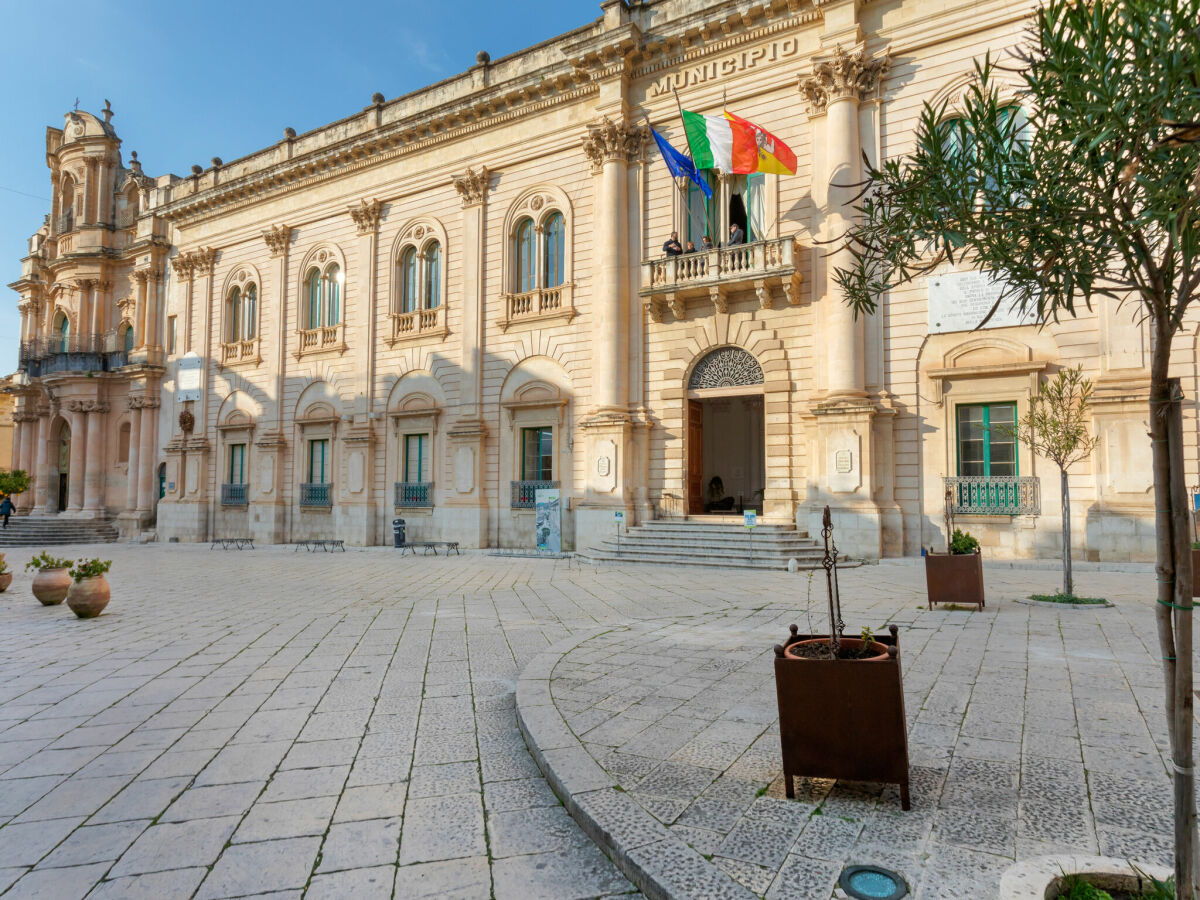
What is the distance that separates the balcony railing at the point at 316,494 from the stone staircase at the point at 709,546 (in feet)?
32.9

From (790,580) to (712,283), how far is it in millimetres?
7308

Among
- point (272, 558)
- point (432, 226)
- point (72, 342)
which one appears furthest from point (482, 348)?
point (72, 342)

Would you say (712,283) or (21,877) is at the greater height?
(712,283)

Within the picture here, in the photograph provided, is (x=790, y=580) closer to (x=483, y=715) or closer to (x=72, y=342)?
(x=483, y=715)

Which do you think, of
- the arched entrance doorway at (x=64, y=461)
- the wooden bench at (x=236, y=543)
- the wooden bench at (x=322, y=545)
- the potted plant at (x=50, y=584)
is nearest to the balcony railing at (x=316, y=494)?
the wooden bench at (x=322, y=545)

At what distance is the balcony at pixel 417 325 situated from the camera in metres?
20.2

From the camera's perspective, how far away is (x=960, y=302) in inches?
546

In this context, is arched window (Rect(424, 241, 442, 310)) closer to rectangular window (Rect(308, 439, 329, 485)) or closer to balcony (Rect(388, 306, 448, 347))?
balcony (Rect(388, 306, 448, 347))

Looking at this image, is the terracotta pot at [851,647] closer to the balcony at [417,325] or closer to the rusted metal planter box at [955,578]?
the rusted metal planter box at [955,578]

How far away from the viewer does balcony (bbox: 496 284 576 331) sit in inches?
715

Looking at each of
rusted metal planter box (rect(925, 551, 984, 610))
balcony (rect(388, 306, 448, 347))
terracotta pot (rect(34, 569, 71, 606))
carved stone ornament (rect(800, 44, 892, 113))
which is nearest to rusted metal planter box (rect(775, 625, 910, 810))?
rusted metal planter box (rect(925, 551, 984, 610))

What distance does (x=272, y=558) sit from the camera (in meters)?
17.9

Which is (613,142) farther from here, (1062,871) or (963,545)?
(1062,871)

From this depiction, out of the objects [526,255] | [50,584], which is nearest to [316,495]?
[526,255]
